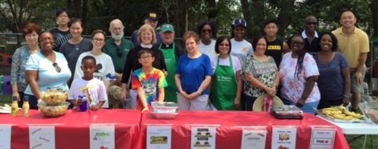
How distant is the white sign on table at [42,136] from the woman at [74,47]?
5.90 ft

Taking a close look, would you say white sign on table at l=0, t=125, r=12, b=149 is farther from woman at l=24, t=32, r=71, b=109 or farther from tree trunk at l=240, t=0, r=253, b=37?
tree trunk at l=240, t=0, r=253, b=37

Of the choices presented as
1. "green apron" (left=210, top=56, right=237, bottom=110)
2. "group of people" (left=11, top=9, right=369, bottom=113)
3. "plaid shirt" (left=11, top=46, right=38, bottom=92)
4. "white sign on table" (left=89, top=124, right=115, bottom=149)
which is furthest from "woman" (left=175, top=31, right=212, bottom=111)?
"plaid shirt" (left=11, top=46, right=38, bottom=92)

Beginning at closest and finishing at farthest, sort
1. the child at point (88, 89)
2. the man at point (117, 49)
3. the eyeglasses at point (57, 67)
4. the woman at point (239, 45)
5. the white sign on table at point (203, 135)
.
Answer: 1. the white sign on table at point (203, 135)
2. the child at point (88, 89)
3. the eyeglasses at point (57, 67)
4. the man at point (117, 49)
5. the woman at point (239, 45)

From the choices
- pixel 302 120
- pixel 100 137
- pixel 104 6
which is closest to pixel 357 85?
pixel 302 120

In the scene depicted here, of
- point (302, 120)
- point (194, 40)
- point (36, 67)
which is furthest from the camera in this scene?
point (194, 40)

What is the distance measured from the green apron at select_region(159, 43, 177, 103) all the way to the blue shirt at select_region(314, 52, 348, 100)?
1.85 m

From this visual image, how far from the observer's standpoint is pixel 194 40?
4.59 metres

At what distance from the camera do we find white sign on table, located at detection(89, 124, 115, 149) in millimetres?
3207

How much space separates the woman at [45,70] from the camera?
409cm

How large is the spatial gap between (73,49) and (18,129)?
190cm

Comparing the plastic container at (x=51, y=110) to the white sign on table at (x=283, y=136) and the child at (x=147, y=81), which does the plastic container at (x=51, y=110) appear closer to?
the child at (x=147, y=81)

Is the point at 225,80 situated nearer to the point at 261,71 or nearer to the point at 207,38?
the point at 261,71

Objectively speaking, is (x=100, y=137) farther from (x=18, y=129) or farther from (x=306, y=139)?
(x=306, y=139)

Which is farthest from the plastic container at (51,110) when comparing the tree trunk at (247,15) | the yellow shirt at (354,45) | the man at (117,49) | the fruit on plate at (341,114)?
the tree trunk at (247,15)
